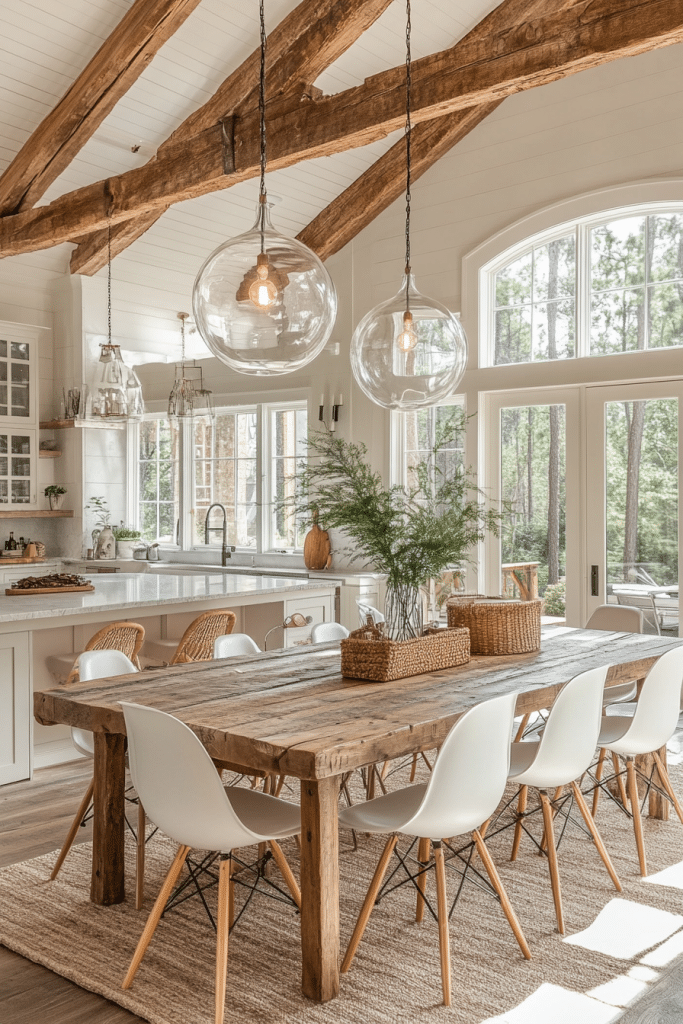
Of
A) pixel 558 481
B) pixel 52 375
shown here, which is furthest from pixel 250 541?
pixel 558 481

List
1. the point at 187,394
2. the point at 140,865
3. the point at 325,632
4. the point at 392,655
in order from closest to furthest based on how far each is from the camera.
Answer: the point at 140,865
the point at 392,655
the point at 325,632
the point at 187,394

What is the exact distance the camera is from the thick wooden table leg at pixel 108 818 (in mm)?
3066

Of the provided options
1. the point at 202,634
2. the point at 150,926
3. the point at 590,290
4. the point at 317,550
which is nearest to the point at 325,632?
the point at 202,634

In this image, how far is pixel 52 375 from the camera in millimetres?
8477

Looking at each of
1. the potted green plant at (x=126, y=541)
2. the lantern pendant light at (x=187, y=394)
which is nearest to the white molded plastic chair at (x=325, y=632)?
the lantern pendant light at (x=187, y=394)

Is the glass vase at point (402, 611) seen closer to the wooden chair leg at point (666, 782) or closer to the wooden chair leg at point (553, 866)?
the wooden chair leg at point (553, 866)

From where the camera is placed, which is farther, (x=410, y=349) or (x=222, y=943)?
(x=410, y=349)

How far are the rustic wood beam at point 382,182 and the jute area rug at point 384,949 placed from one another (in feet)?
16.9

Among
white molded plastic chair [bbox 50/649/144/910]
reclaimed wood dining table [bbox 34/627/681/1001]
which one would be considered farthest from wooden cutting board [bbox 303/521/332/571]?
white molded plastic chair [bbox 50/649/144/910]

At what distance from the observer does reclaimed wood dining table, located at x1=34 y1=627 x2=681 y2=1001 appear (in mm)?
2416

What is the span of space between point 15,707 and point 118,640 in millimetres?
570

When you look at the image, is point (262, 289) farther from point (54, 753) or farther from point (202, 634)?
point (54, 753)

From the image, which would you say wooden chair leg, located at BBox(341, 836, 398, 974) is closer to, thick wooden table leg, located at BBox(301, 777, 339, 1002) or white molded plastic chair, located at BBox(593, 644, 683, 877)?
thick wooden table leg, located at BBox(301, 777, 339, 1002)

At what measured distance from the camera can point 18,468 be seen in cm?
812
